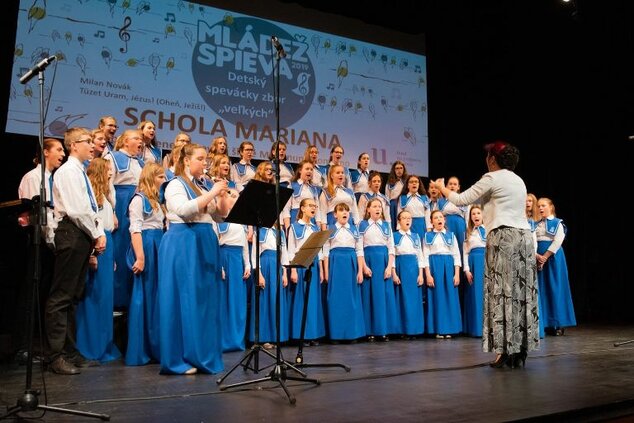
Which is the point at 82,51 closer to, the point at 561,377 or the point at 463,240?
the point at 463,240

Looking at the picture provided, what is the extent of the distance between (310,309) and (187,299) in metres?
2.45

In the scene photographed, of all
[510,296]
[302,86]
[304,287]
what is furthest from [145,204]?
[302,86]

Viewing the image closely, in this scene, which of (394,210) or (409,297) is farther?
(394,210)

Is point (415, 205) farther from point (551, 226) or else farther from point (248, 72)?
point (248, 72)

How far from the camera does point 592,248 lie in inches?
398

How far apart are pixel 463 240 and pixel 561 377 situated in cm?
378

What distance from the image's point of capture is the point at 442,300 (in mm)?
7074

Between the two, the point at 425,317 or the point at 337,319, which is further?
the point at 425,317

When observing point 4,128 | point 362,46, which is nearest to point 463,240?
point 362,46

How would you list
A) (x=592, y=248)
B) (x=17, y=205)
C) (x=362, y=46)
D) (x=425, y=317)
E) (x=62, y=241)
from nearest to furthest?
(x=17, y=205), (x=62, y=241), (x=425, y=317), (x=362, y=46), (x=592, y=248)

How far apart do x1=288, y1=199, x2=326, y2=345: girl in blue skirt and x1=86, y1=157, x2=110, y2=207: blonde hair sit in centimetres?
211

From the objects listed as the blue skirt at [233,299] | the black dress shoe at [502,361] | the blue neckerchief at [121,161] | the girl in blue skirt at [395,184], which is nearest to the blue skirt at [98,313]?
the blue neckerchief at [121,161]

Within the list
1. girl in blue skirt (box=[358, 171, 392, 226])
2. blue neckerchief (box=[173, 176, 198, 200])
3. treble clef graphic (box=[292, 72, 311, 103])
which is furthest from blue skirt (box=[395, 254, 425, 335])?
blue neckerchief (box=[173, 176, 198, 200])

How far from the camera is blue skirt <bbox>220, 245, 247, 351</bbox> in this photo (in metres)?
5.68
